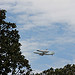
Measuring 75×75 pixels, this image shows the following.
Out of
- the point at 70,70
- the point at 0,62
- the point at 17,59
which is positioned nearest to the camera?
the point at 0,62

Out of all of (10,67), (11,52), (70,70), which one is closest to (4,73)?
(10,67)

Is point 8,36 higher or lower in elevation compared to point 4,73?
higher

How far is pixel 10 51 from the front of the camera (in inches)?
1214

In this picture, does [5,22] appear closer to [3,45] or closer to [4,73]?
[3,45]

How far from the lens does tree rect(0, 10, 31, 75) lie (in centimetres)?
3019

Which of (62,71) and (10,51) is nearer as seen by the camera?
(10,51)

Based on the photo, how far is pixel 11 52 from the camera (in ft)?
101

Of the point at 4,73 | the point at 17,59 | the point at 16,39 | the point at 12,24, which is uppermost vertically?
the point at 12,24

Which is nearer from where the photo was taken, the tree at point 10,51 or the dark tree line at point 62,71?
the tree at point 10,51

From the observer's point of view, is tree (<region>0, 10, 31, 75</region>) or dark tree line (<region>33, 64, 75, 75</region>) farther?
dark tree line (<region>33, 64, 75, 75</region>)

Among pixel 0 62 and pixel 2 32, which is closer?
pixel 0 62

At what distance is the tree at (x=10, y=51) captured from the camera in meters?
30.2

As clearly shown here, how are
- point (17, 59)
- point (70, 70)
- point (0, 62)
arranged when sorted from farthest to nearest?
point (70, 70) → point (17, 59) → point (0, 62)

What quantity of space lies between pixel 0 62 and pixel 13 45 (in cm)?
332
